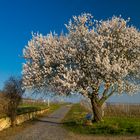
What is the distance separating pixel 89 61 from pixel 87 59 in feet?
0.91

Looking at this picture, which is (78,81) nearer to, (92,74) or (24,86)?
(92,74)

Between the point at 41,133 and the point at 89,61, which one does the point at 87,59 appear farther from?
the point at 41,133

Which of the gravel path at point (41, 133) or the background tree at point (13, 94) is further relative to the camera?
the background tree at point (13, 94)

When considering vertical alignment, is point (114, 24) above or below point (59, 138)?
above

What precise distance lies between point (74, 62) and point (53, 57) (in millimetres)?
2126

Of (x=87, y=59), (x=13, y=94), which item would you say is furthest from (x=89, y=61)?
(x=13, y=94)

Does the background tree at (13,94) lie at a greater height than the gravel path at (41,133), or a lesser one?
greater

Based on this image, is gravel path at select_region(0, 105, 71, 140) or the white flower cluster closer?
gravel path at select_region(0, 105, 71, 140)

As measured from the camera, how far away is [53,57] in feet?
126

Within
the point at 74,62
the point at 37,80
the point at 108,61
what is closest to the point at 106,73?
the point at 108,61

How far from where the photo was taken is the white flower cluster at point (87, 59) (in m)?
35.8

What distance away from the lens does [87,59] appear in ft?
118

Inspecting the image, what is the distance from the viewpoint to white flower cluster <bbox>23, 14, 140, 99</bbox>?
117ft

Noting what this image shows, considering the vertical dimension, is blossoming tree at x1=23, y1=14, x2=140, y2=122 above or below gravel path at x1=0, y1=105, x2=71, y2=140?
above
